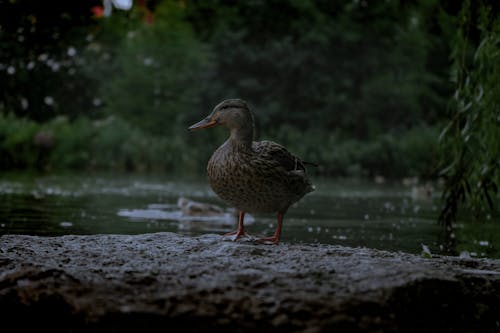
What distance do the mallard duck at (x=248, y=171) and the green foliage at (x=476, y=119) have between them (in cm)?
141

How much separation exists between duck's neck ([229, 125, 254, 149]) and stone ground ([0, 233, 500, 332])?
1.01 metres

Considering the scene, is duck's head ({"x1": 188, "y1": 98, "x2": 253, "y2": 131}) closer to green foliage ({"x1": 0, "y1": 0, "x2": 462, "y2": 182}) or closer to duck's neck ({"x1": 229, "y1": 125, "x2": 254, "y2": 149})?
duck's neck ({"x1": 229, "y1": 125, "x2": 254, "y2": 149})

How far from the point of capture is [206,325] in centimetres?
243

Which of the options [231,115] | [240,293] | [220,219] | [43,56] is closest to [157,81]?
[43,56]

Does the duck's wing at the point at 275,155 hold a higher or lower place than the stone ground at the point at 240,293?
higher

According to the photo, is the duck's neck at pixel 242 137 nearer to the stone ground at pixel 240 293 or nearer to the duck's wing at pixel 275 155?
the duck's wing at pixel 275 155

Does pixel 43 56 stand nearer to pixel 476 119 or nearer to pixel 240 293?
pixel 476 119

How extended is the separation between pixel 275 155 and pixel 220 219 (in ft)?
12.3

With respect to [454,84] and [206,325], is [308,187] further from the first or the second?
[206,325]

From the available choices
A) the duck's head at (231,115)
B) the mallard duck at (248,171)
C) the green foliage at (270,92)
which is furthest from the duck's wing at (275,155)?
the green foliage at (270,92)

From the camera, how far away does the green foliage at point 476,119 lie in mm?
4781

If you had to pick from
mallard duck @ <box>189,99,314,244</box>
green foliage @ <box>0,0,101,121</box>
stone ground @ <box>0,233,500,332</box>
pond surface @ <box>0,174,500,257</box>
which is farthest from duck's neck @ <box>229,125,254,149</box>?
pond surface @ <box>0,174,500,257</box>

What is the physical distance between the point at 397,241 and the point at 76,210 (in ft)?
13.2

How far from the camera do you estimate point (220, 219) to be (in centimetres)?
797
